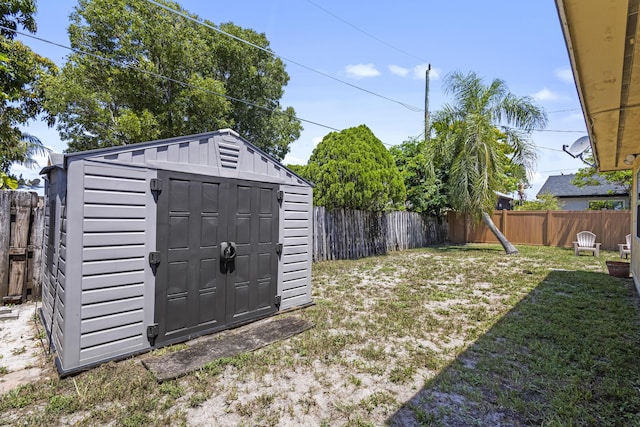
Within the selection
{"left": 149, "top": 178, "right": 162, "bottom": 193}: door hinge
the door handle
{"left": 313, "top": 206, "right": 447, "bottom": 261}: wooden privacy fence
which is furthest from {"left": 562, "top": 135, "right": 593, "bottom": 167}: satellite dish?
{"left": 149, "top": 178, "right": 162, "bottom": 193}: door hinge

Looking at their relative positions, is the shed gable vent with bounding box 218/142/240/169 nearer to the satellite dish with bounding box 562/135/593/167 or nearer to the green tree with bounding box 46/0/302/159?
the satellite dish with bounding box 562/135/593/167

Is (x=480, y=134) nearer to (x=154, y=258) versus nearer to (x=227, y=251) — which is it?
(x=227, y=251)

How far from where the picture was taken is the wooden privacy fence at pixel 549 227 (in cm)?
1166

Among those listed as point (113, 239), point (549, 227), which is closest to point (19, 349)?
point (113, 239)

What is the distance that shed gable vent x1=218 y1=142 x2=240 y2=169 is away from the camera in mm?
3654

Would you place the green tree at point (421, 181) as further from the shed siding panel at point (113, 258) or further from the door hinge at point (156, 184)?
the shed siding panel at point (113, 258)

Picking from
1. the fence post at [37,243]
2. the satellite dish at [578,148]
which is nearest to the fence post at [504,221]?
the satellite dish at [578,148]

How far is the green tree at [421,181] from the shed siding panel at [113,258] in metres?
11.2

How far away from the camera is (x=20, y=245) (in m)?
4.66

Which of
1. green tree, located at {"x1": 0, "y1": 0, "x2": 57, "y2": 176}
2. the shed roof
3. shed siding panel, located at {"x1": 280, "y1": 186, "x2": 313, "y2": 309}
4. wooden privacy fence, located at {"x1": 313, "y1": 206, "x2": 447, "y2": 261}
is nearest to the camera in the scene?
the shed roof

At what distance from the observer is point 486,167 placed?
1076 cm

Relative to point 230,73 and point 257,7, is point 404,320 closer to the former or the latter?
point 257,7

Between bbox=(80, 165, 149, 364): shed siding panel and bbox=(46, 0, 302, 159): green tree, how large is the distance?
763cm

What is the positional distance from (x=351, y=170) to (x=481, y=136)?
206 inches
